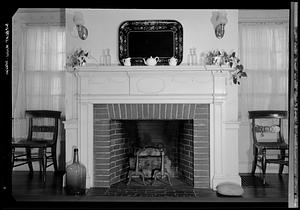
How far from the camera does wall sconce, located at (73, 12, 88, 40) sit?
476 cm

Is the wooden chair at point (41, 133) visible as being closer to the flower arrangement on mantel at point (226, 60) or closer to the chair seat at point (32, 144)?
the chair seat at point (32, 144)

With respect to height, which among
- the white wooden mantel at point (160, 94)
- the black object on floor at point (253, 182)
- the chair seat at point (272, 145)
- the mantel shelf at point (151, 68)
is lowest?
the black object on floor at point (253, 182)

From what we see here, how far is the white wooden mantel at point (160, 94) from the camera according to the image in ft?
15.5

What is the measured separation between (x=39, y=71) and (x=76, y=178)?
2010mm

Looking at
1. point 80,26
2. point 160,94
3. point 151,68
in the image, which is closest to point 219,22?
point 151,68

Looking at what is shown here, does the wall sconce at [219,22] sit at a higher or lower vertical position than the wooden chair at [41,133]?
higher

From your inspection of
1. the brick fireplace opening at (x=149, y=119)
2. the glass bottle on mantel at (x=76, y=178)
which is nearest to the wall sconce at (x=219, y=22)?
the brick fireplace opening at (x=149, y=119)

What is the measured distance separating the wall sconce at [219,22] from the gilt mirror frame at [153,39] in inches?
16.0

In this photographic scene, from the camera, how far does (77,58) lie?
15.6 ft

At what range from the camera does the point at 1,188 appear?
3.47 metres

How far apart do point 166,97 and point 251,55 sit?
68.6 inches

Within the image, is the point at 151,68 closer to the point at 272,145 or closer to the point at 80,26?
the point at 80,26

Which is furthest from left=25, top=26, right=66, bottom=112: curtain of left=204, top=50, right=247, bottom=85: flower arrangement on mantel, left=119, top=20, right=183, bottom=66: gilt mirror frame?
left=204, top=50, right=247, bottom=85: flower arrangement on mantel
